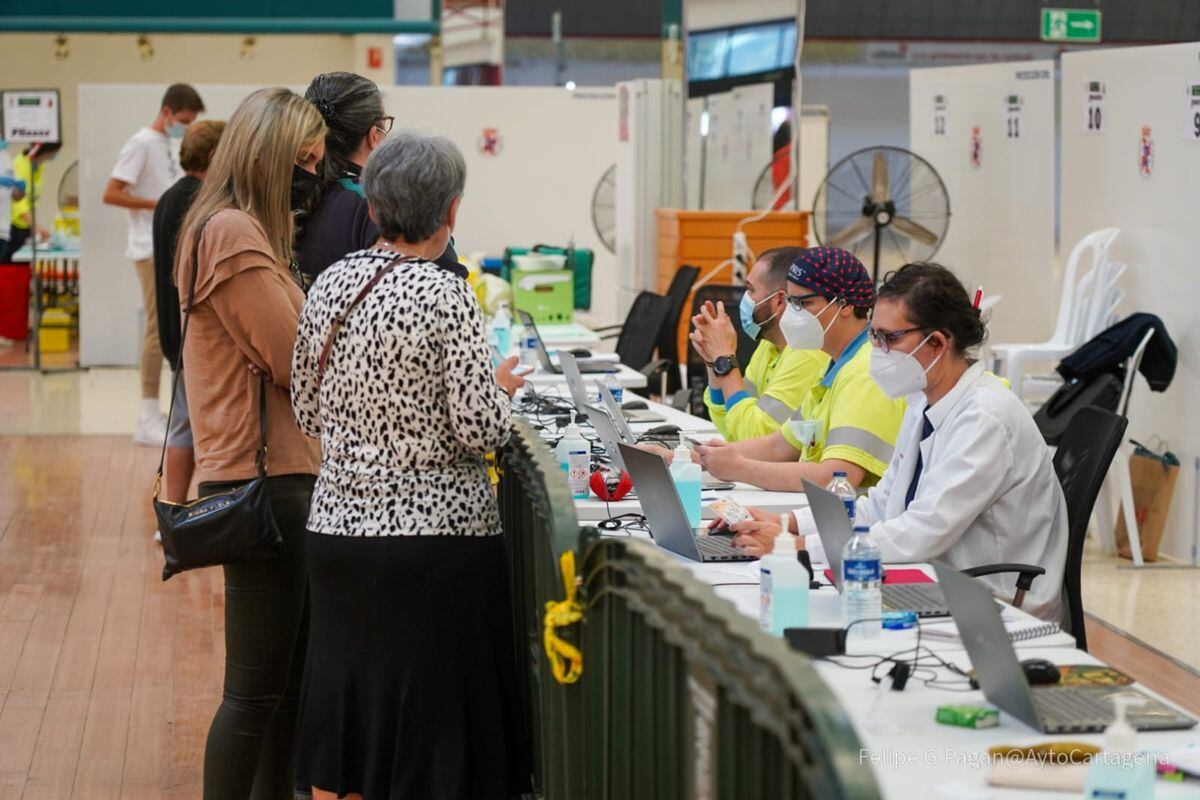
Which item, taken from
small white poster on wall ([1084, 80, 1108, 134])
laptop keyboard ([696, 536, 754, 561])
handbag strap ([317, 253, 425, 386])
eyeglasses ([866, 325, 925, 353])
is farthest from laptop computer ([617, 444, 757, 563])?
small white poster on wall ([1084, 80, 1108, 134])

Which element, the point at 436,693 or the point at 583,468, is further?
the point at 583,468

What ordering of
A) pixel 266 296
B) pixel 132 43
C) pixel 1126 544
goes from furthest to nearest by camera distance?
1. pixel 132 43
2. pixel 1126 544
3. pixel 266 296

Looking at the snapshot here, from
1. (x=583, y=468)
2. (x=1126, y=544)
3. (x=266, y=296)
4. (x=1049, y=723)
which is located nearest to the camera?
(x=1049, y=723)

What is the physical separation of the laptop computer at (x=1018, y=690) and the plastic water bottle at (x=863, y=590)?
0.33 meters

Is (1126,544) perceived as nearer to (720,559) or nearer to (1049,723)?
(720,559)

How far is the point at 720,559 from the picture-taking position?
320 centimetres

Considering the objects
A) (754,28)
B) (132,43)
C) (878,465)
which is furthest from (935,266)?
(132,43)

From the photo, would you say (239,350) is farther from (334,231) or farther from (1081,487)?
(1081,487)

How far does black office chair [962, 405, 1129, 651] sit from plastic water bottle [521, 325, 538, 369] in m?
3.27

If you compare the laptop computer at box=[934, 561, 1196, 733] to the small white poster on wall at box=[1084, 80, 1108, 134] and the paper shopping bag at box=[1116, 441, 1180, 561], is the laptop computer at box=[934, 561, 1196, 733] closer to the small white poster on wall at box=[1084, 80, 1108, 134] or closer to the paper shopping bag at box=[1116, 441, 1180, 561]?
the paper shopping bag at box=[1116, 441, 1180, 561]

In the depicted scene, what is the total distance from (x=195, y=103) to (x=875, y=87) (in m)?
19.1

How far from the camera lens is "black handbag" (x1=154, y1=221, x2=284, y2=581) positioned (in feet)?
9.81

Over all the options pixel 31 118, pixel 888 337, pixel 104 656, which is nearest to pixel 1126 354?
pixel 888 337

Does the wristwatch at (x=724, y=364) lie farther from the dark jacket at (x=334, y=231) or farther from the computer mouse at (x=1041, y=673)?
the computer mouse at (x=1041, y=673)
